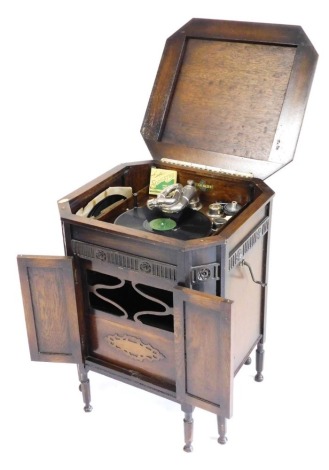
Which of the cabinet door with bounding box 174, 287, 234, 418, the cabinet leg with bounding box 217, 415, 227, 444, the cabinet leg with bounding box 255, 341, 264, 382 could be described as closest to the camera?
the cabinet door with bounding box 174, 287, 234, 418

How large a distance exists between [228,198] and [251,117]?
27 cm

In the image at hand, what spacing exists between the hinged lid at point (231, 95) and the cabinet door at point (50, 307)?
1.97 ft

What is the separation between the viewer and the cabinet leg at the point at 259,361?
2.26 metres

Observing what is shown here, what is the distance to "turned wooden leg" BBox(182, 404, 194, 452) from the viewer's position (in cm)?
194

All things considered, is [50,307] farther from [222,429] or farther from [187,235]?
[222,429]

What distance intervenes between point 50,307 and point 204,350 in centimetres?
50

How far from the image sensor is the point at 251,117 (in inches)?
82.8

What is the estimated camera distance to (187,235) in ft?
6.33

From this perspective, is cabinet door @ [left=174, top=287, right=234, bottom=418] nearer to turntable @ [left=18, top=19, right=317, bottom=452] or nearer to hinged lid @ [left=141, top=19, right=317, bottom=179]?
turntable @ [left=18, top=19, right=317, bottom=452]

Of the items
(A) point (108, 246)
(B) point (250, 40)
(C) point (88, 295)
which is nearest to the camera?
(A) point (108, 246)

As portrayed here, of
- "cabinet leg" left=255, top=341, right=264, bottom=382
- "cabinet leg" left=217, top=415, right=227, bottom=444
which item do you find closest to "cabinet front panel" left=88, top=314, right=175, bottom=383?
"cabinet leg" left=217, top=415, right=227, bottom=444

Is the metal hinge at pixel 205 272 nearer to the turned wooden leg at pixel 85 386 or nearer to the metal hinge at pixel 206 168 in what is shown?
the metal hinge at pixel 206 168

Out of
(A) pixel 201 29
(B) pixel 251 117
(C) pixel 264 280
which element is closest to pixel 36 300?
(C) pixel 264 280

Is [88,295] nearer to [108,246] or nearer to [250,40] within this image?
[108,246]
